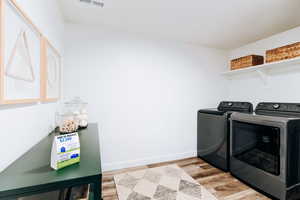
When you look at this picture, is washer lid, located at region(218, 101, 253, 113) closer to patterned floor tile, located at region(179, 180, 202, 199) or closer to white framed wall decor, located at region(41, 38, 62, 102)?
patterned floor tile, located at region(179, 180, 202, 199)

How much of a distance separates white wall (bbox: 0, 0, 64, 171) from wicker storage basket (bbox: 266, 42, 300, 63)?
9.35ft

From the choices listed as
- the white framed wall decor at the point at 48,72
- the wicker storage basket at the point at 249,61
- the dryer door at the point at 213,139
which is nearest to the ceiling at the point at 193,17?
the wicker storage basket at the point at 249,61

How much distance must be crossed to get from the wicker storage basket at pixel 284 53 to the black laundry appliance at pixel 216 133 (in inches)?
29.3

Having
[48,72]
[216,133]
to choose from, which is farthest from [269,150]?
[48,72]

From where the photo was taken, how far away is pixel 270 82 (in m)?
2.41

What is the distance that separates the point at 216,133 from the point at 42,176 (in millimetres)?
2356

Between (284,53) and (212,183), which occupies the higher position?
(284,53)

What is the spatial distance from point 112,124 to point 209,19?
2.11m

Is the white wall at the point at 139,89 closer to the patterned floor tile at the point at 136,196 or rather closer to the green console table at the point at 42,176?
the patterned floor tile at the point at 136,196

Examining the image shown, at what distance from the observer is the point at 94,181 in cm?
67

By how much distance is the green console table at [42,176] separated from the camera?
23.0 inches

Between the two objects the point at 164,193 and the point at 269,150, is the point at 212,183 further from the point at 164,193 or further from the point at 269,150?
the point at 269,150

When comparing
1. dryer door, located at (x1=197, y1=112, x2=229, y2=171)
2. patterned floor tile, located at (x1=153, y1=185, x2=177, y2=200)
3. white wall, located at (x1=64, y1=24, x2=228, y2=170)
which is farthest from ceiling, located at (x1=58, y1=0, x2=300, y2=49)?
patterned floor tile, located at (x1=153, y1=185, x2=177, y2=200)

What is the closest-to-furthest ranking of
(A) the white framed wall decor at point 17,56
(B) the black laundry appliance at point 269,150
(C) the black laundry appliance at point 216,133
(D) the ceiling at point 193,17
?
(A) the white framed wall decor at point 17,56 → (B) the black laundry appliance at point 269,150 → (D) the ceiling at point 193,17 → (C) the black laundry appliance at point 216,133
